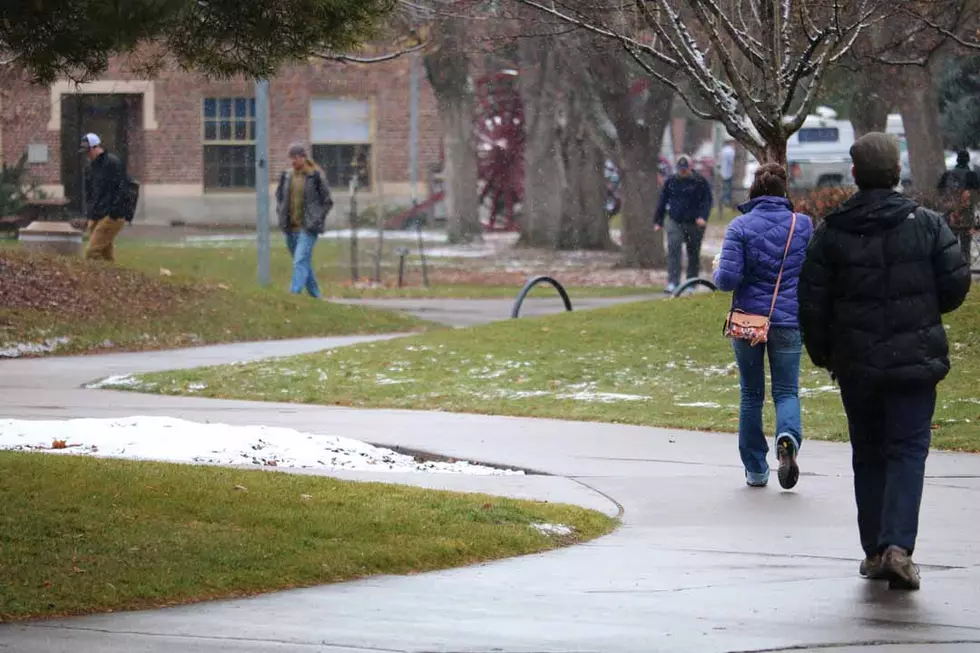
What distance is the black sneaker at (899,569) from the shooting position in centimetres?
678

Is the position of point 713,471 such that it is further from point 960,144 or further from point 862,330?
point 960,144

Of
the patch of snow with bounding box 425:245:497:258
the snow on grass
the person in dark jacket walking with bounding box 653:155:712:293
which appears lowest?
the patch of snow with bounding box 425:245:497:258

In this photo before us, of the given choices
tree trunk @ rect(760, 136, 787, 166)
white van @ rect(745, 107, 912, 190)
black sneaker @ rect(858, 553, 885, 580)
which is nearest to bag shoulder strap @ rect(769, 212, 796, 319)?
black sneaker @ rect(858, 553, 885, 580)

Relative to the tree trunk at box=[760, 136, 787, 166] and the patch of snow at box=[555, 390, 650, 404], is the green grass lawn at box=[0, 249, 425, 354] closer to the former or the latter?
the patch of snow at box=[555, 390, 650, 404]

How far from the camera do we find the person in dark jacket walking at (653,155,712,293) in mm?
22641

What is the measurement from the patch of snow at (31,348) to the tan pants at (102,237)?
13.6 ft

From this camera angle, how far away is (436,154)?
44750 millimetres

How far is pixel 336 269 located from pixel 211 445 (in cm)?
2045

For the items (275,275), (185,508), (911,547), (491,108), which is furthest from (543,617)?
(491,108)

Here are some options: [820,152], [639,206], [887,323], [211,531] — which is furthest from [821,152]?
[211,531]

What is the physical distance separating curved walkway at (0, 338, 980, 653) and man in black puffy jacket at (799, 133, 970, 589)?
300mm

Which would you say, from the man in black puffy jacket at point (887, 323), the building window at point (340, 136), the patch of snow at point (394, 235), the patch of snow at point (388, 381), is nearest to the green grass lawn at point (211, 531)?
the man in black puffy jacket at point (887, 323)

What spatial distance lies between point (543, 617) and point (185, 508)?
7.52 feet

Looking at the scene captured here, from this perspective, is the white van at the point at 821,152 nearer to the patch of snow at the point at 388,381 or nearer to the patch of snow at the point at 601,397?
the patch of snow at the point at 388,381
